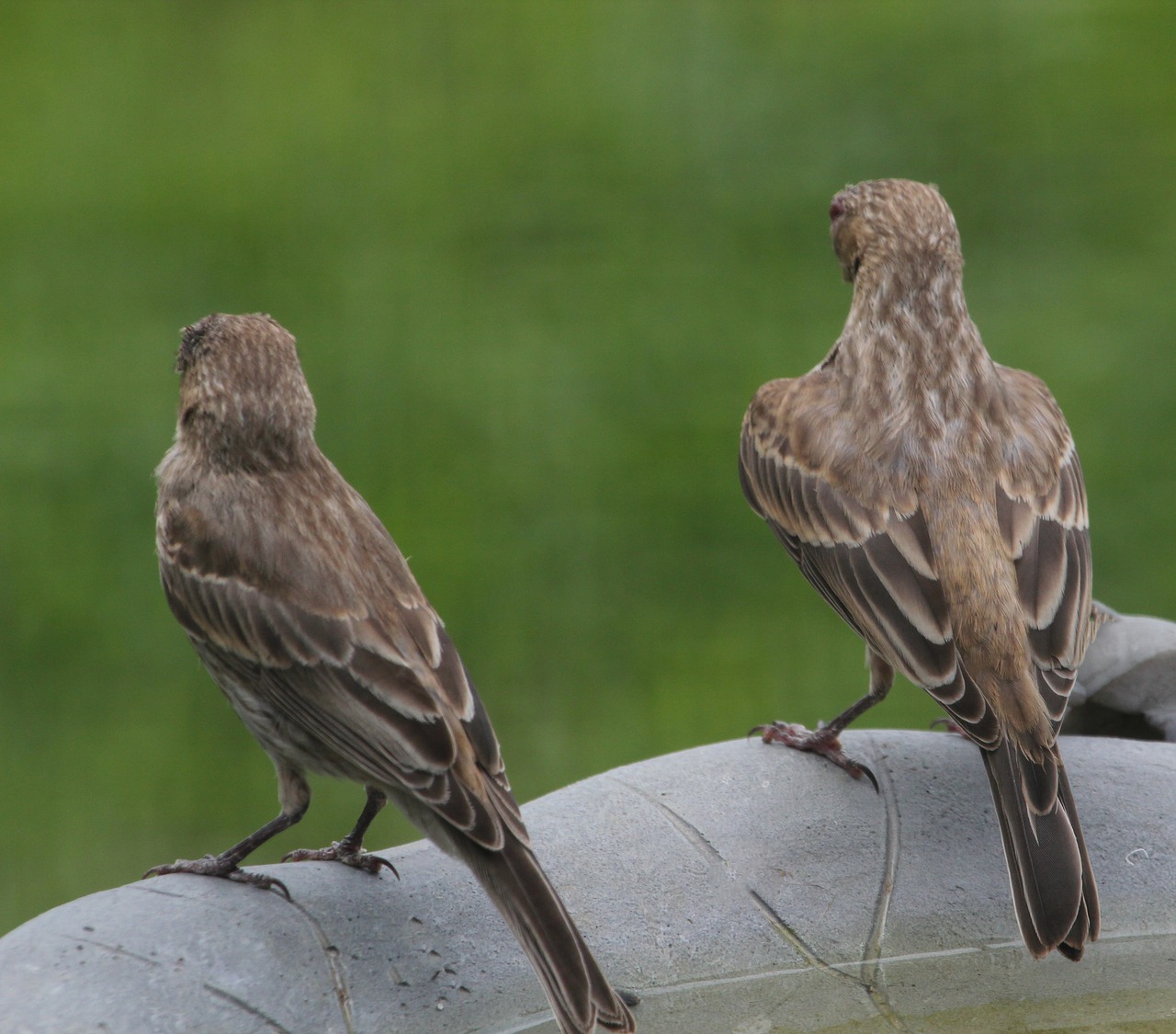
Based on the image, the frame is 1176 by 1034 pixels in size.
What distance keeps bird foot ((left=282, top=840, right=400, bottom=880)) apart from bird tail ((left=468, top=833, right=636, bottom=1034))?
0.37m

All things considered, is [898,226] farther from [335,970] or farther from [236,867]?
[335,970]

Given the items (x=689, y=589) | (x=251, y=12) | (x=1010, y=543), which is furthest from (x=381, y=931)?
(x=251, y=12)

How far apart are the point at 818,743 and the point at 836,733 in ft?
0.39

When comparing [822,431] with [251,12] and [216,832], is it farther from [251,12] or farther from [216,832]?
[251,12]

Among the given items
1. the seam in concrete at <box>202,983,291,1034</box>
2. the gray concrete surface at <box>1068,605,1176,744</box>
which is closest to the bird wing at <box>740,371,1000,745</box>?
the gray concrete surface at <box>1068,605,1176,744</box>

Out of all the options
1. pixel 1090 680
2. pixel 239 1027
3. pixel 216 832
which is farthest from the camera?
pixel 216 832

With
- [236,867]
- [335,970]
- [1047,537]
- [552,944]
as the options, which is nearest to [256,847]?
[236,867]

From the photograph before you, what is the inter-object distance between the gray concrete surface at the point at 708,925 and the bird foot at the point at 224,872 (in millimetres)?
48

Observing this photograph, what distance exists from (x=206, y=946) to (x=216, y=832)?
3.23 meters

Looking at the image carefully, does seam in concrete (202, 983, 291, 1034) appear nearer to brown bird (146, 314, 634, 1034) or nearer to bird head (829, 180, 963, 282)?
brown bird (146, 314, 634, 1034)

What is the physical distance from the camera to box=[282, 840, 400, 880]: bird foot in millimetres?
4211

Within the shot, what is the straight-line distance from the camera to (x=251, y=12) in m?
10.1

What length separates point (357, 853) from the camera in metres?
4.40

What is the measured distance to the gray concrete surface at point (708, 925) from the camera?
370cm
